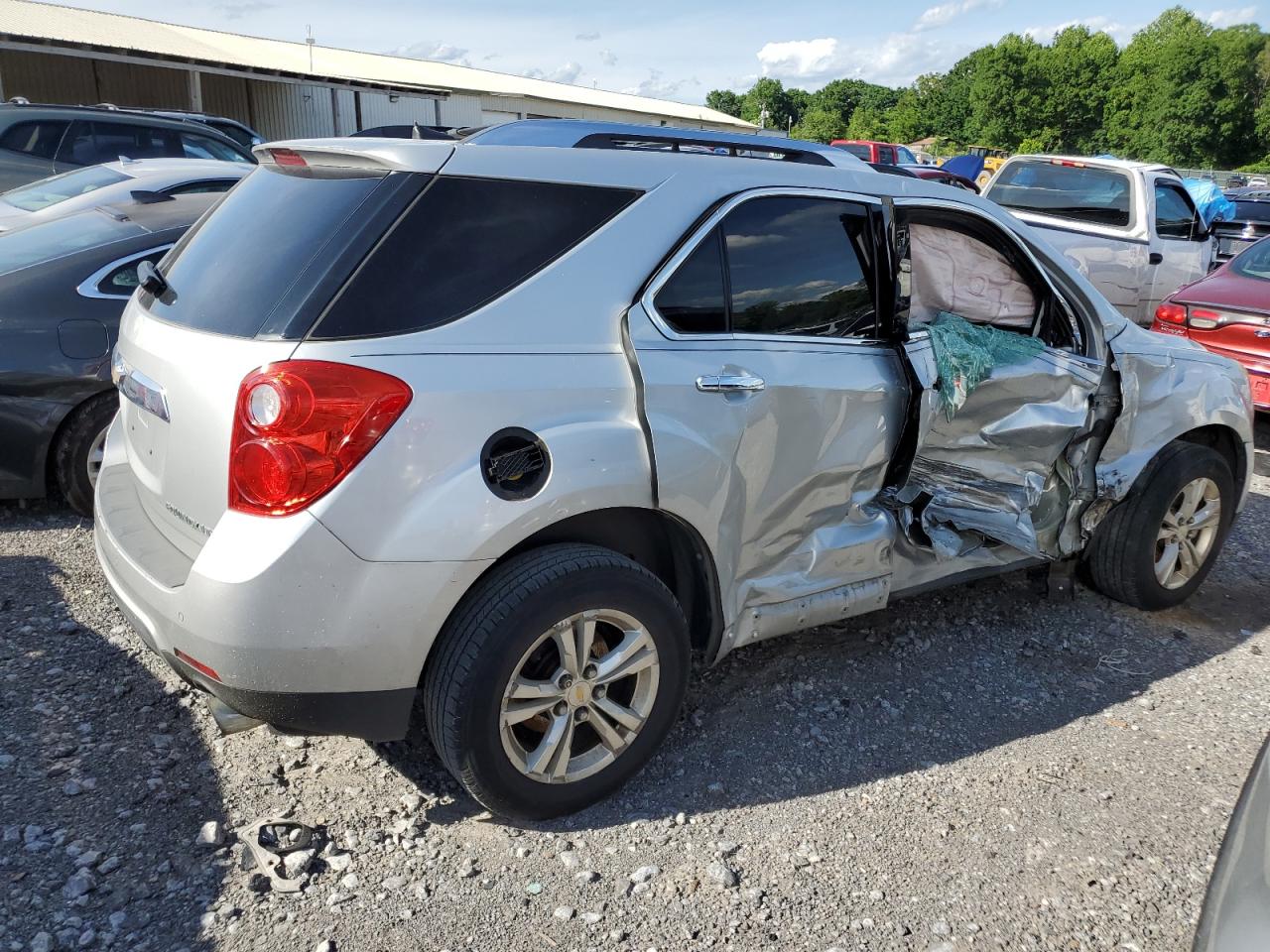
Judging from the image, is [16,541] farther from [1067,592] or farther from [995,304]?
[1067,592]

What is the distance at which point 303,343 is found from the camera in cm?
241

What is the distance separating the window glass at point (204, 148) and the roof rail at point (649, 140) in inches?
287

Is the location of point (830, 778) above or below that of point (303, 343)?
below

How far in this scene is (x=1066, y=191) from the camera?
1052 cm

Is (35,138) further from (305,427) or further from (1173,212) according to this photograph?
(1173,212)

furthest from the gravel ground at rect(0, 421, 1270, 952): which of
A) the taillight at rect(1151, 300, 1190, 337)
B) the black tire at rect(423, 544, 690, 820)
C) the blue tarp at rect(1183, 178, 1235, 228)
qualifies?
the blue tarp at rect(1183, 178, 1235, 228)

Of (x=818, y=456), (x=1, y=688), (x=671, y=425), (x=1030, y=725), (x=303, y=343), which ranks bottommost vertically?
(x=1030, y=725)

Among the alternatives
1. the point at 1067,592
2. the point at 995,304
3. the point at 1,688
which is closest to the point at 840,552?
the point at 995,304

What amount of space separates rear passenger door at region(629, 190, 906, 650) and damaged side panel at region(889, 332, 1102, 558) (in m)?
0.32

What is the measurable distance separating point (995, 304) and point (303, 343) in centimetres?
272

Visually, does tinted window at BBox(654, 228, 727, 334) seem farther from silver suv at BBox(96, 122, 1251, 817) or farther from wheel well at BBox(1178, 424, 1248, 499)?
wheel well at BBox(1178, 424, 1248, 499)

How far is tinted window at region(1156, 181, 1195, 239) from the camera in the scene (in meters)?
10.2

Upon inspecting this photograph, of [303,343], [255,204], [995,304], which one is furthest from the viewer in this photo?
[995,304]

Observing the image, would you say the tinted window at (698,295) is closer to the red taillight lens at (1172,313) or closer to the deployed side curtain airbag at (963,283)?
the deployed side curtain airbag at (963,283)
